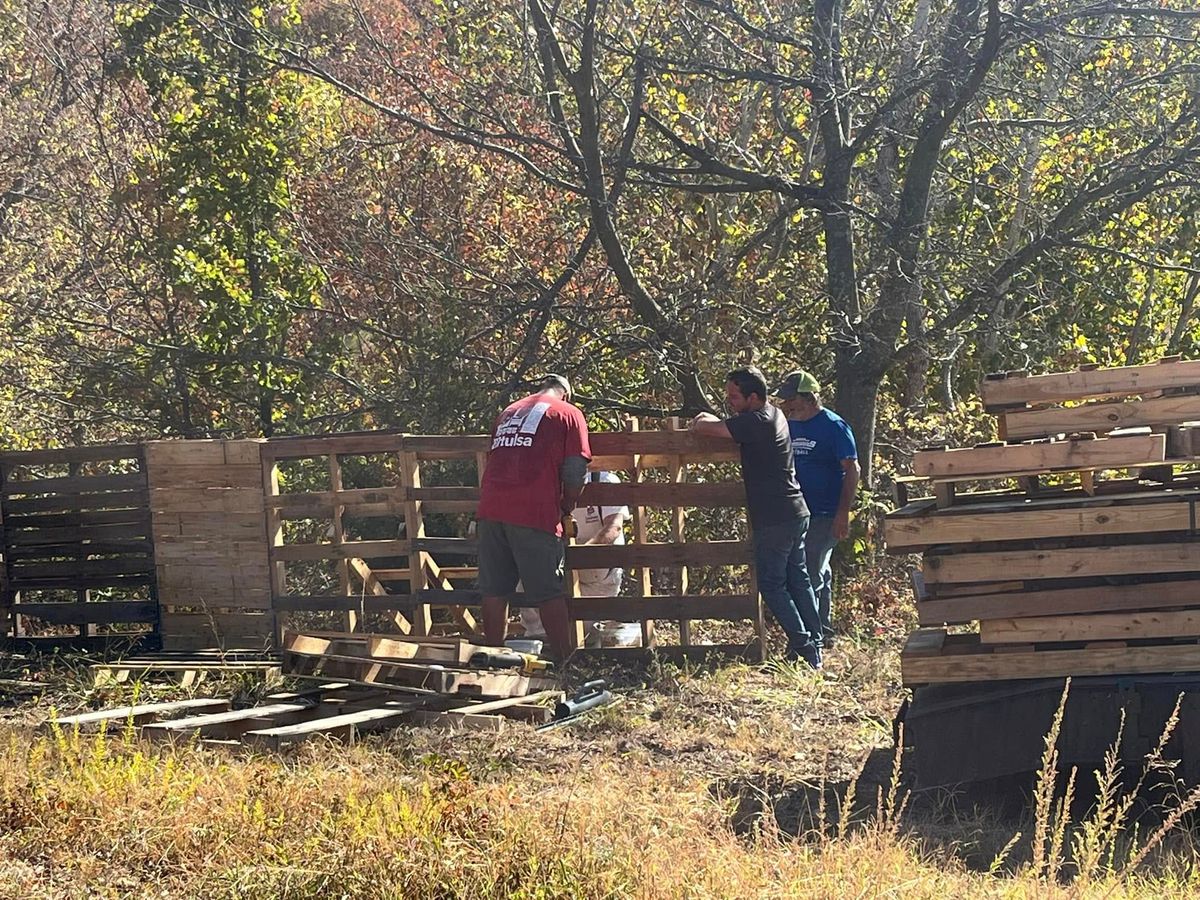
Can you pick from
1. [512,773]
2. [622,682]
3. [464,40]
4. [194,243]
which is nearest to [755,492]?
[622,682]

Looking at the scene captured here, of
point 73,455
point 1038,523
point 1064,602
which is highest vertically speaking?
Answer: point 73,455

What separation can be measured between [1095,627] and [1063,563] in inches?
12.8

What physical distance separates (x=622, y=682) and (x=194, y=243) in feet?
19.8

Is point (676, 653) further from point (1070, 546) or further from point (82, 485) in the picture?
point (82, 485)

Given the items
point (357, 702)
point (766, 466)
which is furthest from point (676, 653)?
point (357, 702)

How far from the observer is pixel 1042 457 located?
22.2 ft

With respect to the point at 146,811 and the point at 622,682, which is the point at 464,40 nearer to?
the point at 622,682

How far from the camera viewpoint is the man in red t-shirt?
30.0 ft

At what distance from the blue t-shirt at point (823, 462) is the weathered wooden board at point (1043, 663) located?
336 centimetres

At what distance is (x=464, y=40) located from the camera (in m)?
11.8

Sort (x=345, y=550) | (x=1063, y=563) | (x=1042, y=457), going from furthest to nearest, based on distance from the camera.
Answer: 1. (x=345, y=550)
2. (x=1042, y=457)
3. (x=1063, y=563)

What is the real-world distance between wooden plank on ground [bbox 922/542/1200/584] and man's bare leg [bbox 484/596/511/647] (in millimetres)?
3527

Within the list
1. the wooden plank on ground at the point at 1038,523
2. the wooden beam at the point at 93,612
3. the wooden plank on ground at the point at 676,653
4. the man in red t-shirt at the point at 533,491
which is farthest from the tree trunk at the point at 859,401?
the wooden beam at the point at 93,612

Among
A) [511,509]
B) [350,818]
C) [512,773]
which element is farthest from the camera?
[511,509]
